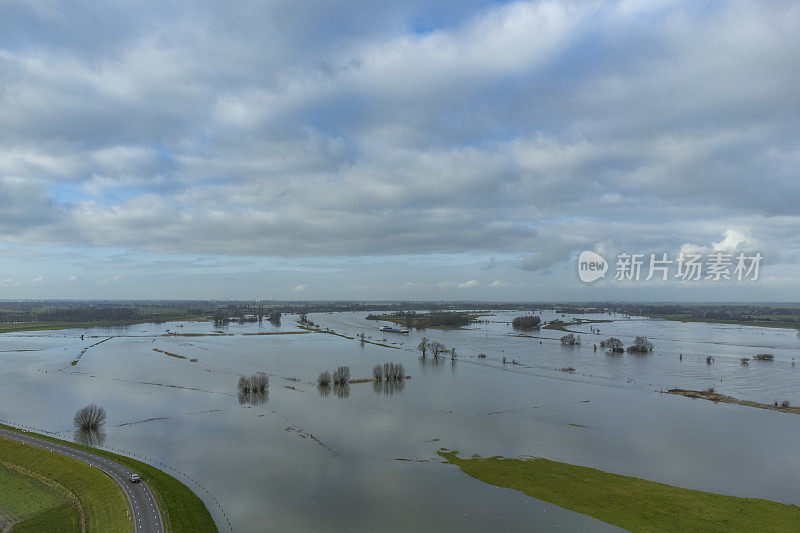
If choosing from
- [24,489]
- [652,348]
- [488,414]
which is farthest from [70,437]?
[652,348]

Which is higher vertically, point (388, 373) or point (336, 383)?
point (388, 373)

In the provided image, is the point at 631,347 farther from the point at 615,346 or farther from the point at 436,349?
the point at 436,349

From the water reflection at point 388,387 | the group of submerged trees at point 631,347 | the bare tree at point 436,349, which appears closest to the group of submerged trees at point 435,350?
the bare tree at point 436,349

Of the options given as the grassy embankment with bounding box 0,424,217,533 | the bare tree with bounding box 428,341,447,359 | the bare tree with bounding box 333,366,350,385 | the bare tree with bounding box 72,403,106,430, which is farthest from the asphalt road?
the bare tree with bounding box 428,341,447,359

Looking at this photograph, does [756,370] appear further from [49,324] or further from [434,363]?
[49,324]

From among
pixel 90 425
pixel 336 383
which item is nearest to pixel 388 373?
pixel 336 383

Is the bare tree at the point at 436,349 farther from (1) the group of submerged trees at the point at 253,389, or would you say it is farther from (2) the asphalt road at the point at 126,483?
(2) the asphalt road at the point at 126,483

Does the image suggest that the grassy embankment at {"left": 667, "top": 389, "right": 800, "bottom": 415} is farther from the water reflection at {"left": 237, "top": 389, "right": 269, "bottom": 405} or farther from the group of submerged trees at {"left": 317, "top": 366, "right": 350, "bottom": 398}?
the water reflection at {"left": 237, "top": 389, "right": 269, "bottom": 405}
